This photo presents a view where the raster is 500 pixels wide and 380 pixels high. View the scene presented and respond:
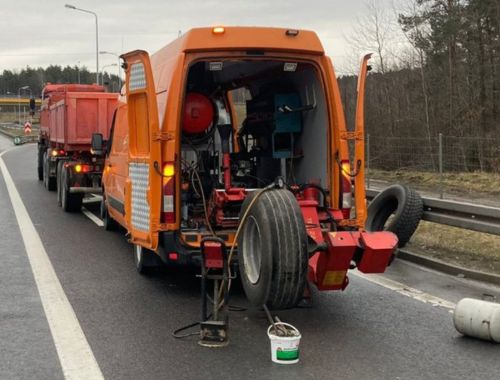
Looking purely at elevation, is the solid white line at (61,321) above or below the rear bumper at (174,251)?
below

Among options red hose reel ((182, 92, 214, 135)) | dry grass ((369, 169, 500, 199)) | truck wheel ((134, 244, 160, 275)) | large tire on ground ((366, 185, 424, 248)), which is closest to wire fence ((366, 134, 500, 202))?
dry grass ((369, 169, 500, 199))

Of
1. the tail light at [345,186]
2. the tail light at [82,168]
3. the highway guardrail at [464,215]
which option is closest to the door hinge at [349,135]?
the tail light at [345,186]

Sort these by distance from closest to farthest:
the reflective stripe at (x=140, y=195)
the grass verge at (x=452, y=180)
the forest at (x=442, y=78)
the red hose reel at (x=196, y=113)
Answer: the reflective stripe at (x=140, y=195), the red hose reel at (x=196, y=113), the grass verge at (x=452, y=180), the forest at (x=442, y=78)

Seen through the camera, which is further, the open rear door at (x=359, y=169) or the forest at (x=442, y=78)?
the forest at (x=442, y=78)

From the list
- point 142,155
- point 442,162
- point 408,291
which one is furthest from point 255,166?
point 442,162

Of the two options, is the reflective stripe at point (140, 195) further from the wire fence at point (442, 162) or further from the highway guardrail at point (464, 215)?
the wire fence at point (442, 162)

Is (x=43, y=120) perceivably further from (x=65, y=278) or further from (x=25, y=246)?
(x=65, y=278)

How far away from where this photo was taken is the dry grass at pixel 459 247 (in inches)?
315

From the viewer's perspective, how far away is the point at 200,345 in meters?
5.09

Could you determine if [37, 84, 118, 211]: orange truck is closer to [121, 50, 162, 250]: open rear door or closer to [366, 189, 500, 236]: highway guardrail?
[121, 50, 162, 250]: open rear door

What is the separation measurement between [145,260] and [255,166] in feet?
6.23

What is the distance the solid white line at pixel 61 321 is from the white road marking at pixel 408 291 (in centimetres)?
338

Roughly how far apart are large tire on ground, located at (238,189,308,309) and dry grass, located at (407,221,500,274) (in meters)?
3.40

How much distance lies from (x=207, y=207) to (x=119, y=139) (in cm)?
250
